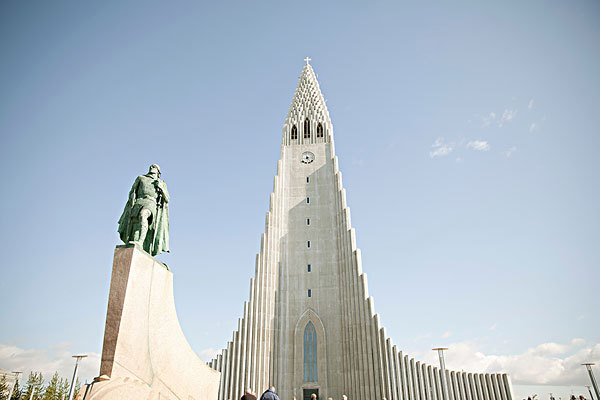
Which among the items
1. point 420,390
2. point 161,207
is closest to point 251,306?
point 420,390

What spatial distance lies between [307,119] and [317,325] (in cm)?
2002

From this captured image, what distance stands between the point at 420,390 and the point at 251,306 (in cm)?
1225

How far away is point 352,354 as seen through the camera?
24.2 meters

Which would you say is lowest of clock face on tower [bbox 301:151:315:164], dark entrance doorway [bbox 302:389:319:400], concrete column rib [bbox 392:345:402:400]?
dark entrance doorway [bbox 302:389:319:400]

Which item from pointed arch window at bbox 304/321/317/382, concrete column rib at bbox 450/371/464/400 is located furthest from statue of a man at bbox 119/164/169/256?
concrete column rib at bbox 450/371/464/400

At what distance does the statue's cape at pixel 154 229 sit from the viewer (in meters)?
10.6

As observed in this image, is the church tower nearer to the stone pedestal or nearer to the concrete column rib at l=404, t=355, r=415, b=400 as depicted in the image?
the concrete column rib at l=404, t=355, r=415, b=400

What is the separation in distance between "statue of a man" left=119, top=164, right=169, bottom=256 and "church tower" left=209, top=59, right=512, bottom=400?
1584cm

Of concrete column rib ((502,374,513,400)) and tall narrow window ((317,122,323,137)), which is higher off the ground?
tall narrow window ((317,122,323,137))

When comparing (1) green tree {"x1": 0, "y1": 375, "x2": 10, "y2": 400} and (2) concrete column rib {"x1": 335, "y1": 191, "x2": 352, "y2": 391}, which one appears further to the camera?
(1) green tree {"x1": 0, "y1": 375, "x2": 10, "y2": 400}

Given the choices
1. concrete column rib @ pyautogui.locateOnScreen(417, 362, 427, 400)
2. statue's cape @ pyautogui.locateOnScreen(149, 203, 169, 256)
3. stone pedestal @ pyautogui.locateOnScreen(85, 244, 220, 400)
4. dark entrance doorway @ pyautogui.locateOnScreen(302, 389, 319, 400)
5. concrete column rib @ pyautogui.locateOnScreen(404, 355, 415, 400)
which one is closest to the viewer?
stone pedestal @ pyautogui.locateOnScreen(85, 244, 220, 400)

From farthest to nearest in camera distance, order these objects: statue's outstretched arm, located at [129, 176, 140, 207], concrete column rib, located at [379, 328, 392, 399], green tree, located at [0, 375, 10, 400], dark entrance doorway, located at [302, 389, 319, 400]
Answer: green tree, located at [0, 375, 10, 400] → dark entrance doorway, located at [302, 389, 319, 400] → concrete column rib, located at [379, 328, 392, 399] → statue's outstretched arm, located at [129, 176, 140, 207]

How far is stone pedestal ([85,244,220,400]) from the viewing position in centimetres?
819

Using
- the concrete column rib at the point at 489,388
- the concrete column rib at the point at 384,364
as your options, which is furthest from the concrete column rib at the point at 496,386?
the concrete column rib at the point at 384,364
